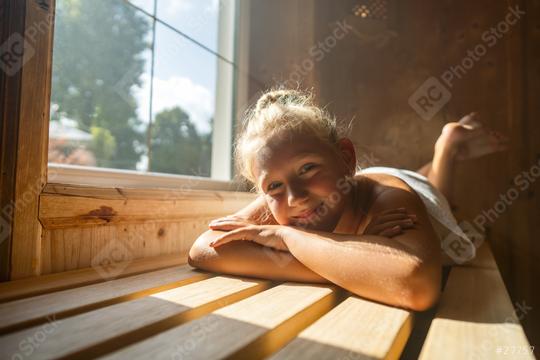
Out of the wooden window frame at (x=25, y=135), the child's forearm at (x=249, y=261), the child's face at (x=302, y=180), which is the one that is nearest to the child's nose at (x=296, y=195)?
the child's face at (x=302, y=180)

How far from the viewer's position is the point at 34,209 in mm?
939

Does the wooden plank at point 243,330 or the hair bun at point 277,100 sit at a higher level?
the hair bun at point 277,100

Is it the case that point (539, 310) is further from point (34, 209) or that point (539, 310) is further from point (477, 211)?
point (34, 209)

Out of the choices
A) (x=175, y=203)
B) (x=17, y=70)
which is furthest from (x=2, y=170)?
(x=175, y=203)

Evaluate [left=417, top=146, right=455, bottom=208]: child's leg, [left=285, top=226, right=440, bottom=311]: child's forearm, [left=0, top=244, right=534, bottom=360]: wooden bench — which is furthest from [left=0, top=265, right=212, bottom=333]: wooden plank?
[left=417, top=146, right=455, bottom=208]: child's leg

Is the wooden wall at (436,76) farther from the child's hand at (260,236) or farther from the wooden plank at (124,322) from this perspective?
the wooden plank at (124,322)

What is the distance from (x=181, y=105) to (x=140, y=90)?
0.31m

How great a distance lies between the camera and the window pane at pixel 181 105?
1628 mm

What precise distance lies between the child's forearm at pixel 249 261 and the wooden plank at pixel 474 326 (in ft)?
0.98

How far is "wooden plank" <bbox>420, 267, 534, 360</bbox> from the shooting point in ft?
1.76

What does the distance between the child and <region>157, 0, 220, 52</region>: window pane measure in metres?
0.71

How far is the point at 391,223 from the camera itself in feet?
2.84

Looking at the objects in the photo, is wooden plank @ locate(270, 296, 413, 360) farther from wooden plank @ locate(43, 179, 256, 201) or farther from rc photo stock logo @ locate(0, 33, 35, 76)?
rc photo stock logo @ locate(0, 33, 35, 76)

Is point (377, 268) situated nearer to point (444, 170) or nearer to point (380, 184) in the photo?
point (380, 184)
